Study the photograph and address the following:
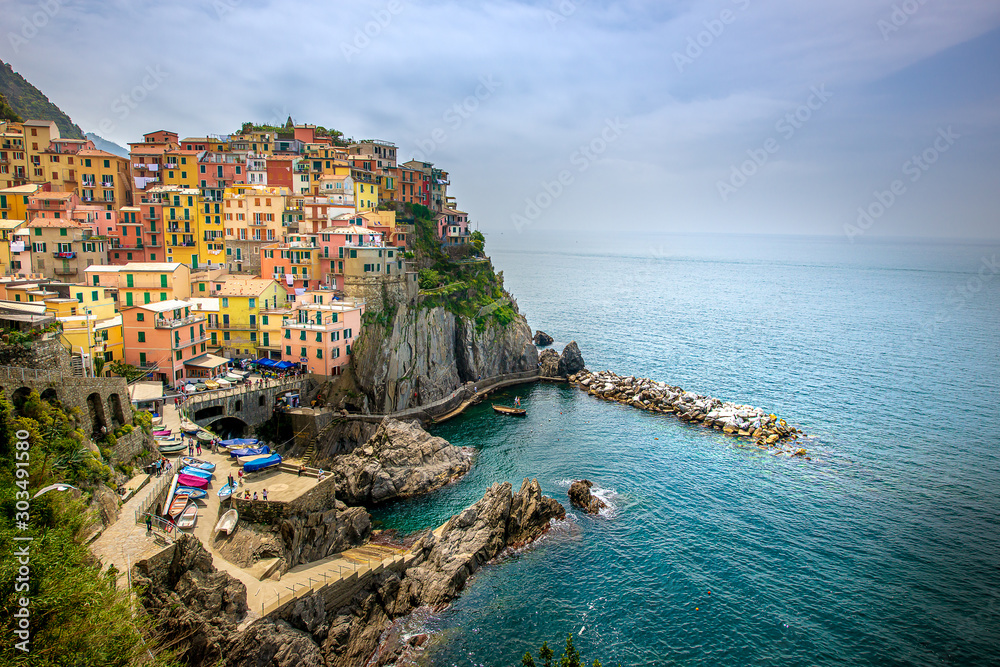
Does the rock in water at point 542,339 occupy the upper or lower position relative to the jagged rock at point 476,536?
upper

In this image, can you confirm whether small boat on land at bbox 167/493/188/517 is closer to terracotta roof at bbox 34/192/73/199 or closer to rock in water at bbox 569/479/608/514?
rock in water at bbox 569/479/608/514

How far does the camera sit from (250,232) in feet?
262

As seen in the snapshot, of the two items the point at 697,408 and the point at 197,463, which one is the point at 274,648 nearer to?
the point at 197,463

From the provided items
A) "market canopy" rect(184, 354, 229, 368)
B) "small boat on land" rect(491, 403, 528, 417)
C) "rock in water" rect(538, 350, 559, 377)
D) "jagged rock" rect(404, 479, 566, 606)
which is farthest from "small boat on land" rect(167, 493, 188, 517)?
"rock in water" rect(538, 350, 559, 377)

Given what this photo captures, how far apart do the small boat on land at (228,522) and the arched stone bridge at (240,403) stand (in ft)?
59.4

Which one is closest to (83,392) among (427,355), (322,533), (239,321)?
(322,533)

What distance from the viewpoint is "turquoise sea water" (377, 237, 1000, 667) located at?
33812 millimetres

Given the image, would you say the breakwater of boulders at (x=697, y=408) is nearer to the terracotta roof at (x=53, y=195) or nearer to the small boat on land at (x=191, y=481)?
the small boat on land at (x=191, y=481)

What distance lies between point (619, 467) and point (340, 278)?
40332 mm

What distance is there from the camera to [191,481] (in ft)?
124

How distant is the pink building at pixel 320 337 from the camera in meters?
61.9

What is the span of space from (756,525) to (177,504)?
133 ft

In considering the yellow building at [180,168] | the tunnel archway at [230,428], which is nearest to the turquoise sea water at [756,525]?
the tunnel archway at [230,428]

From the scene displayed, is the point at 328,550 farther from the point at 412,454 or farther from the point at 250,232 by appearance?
the point at 250,232
